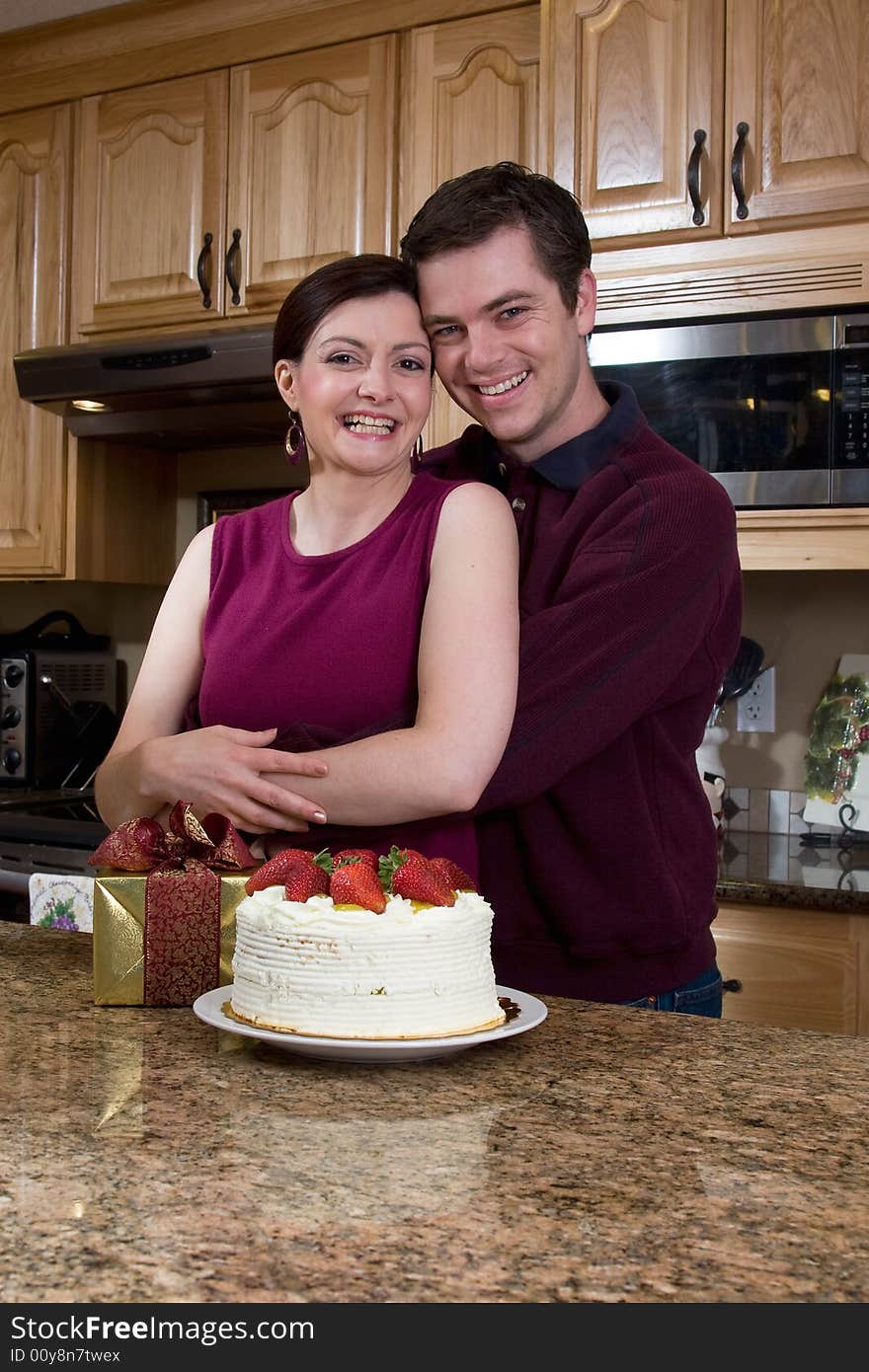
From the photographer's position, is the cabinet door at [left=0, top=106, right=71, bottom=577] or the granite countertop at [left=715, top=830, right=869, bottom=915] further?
the cabinet door at [left=0, top=106, right=71, bottom=577]

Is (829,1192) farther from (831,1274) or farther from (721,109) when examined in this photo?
(721,109)

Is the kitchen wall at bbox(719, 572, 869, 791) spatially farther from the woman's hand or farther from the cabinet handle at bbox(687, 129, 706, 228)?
the woman's hand

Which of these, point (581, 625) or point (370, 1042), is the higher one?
point (581, 625)

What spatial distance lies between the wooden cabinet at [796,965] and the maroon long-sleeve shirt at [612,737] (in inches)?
29.0

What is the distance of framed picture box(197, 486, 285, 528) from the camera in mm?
3520

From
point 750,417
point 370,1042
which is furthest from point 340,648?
point 750,417

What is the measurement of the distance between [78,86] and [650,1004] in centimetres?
280

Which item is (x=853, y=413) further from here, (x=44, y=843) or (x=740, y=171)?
(x=44, y=843)

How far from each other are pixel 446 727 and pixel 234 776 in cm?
20

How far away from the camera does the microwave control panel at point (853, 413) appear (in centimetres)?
232

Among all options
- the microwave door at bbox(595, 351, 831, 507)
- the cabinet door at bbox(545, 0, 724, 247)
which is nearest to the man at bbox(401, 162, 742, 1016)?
the microwave door at bbox(595, 351, 831, 507)

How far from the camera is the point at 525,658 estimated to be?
1.34 m

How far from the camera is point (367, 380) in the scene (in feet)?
4.58

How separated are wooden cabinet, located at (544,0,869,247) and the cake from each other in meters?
1.83
